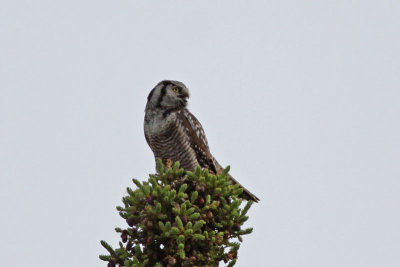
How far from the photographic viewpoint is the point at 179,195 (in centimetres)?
560

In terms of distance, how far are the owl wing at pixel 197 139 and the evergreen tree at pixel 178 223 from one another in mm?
2252

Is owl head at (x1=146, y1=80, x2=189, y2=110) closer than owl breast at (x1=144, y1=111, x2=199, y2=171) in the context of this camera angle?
No

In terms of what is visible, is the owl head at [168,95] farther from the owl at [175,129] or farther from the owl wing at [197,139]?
the owl wing at [197,139]

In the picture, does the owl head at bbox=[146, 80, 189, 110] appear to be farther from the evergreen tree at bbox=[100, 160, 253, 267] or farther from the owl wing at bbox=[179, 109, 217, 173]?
the evergreen tree at bbox=[100, 160, 253, 267]

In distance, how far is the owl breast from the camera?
26.8 feet

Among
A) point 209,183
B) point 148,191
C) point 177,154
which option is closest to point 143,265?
point 148,191

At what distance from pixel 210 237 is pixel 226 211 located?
38cm

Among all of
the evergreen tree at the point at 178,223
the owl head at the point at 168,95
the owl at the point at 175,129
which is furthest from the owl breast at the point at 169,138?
the evergreen tree at the point at 178,223

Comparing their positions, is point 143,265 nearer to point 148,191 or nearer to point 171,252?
point 171,252

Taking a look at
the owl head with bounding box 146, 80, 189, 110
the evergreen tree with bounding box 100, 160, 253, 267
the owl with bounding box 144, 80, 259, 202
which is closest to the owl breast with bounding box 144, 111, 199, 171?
the owl with bounding box 144, 80, 259, 202

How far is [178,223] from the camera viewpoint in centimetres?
529

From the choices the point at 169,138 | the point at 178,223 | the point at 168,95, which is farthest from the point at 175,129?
the point at 178,223

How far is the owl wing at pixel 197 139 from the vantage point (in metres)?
8.26

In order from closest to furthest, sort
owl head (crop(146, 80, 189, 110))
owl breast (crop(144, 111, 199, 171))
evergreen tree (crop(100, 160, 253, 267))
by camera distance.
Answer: evergreen tree (crop(100, 160, 253, 267)) < owl breast (crop(144, 111, 199, 171)) < owl head (crop(146, 80, 189, 110))
